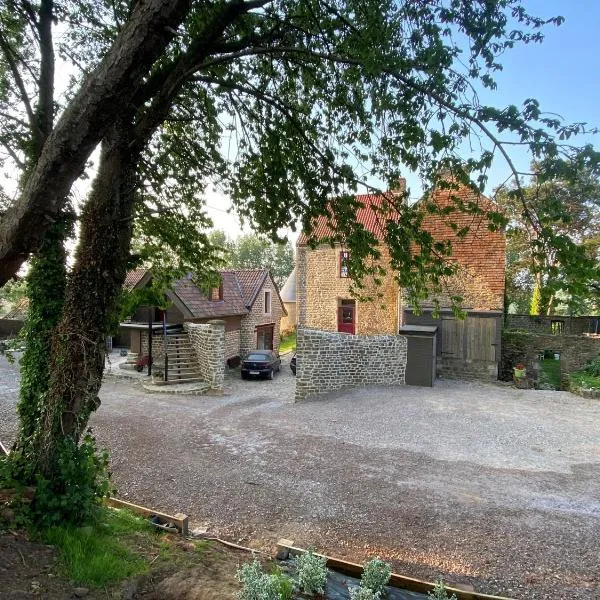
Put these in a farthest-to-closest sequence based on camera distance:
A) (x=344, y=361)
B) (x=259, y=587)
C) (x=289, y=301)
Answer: (x=289, y=301), (x=344, y=361), (x=259, y=587)

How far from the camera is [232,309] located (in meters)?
23.6

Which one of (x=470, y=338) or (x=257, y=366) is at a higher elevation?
(x=470, y=338)

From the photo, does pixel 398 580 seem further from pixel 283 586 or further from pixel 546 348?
pixel 546 348

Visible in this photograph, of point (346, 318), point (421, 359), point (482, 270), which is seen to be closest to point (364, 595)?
point (421, 359)

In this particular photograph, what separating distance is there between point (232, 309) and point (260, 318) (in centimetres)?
348

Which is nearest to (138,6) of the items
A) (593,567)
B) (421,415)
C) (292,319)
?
(593,567)

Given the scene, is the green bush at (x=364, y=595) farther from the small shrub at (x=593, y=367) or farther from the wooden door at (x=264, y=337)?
the wooden door at (x=264, y=337)

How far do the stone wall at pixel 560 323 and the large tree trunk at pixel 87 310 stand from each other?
25.4 meters

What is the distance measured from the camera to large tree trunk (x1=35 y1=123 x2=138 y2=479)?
4.63 meters

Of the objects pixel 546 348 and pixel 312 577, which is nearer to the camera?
pixel 312 577

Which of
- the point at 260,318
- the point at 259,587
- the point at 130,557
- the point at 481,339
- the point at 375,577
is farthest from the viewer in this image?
the point at 260,318

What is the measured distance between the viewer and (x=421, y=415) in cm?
1170

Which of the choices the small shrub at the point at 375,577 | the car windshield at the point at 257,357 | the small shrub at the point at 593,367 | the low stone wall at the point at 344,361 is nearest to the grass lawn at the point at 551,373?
the small shrub at the point at 593,367

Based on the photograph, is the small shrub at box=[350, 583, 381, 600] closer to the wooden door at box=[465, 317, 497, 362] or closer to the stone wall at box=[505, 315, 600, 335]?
the wooden door at box=[465, 317, 497, 362]
